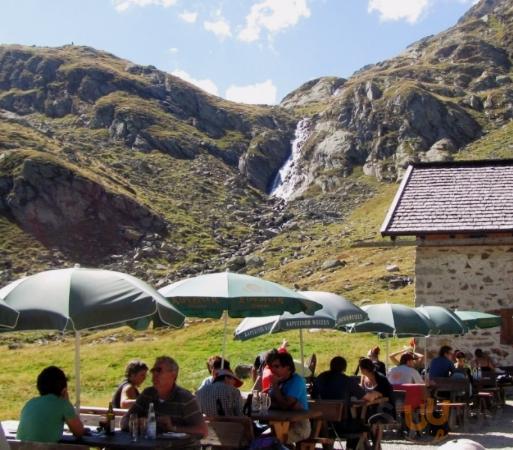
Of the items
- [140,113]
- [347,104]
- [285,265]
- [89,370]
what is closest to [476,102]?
[347,104]

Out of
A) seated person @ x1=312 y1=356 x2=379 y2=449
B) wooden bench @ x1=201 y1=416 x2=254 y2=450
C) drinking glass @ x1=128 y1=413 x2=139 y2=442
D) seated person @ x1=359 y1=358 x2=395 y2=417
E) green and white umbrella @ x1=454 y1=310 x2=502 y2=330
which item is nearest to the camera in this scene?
drinking glass @ x1=128 y1=413 x2=139 y2=442

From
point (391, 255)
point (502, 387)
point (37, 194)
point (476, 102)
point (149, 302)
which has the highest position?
point (476, 102)

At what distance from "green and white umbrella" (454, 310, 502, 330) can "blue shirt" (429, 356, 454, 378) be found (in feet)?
7.45

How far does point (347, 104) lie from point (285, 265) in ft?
225

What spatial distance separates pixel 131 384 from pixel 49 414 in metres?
2.68

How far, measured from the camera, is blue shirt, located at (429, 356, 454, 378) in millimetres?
15148

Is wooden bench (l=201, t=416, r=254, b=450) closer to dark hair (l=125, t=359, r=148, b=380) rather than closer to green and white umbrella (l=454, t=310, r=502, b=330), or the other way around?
dark hair (l=125, t=359, r=148, b=380)

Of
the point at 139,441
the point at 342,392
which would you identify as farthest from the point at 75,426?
the point at 342,392

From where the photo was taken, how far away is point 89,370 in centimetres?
2878

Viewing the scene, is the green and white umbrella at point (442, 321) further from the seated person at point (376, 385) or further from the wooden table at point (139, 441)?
the wooden table at point (139, 441)

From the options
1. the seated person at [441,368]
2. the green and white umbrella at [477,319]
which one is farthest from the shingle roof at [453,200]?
the seated person at [441,368]

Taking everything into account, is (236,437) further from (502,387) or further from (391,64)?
(391,64)

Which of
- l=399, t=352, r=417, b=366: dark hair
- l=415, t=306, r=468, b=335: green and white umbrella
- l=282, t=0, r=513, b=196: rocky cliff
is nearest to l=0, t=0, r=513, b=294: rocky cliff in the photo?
l=282, t=0, r=513, b=196: rocky cliff

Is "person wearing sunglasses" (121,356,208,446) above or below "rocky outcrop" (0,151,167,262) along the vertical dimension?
below
